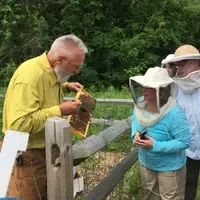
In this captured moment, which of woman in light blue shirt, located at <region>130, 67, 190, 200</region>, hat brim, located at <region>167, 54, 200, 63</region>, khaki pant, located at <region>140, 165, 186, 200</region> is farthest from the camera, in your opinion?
hat brim, located at <region>167, 54, 200, 63</region>

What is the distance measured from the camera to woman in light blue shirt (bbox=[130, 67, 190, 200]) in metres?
3.38

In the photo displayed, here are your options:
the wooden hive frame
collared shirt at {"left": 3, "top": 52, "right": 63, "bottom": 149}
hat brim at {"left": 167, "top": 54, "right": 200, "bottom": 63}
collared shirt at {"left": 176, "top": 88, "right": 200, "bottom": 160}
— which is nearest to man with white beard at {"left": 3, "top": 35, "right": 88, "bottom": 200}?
collared shirt at {"left": 3, "top": 52, "right": 63, "bottom": 149}

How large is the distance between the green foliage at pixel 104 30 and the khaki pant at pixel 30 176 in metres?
14.9

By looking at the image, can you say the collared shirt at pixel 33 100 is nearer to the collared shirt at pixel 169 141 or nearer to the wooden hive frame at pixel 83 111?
the wooden hive frame at pixel 83 111

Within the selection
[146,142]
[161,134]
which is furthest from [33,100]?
[161,134]

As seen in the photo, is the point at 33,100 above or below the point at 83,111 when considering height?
above

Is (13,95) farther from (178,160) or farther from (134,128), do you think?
(178,160)

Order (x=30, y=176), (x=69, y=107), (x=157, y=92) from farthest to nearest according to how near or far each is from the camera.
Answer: (x=157, y=92) < (x=30, y=176) < (x=69, y=107)

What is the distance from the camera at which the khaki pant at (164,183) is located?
351 centimetres

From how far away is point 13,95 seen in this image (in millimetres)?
2904

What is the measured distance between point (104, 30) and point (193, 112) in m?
16.7

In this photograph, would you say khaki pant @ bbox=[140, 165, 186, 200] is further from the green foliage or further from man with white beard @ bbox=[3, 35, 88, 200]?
the green foliage

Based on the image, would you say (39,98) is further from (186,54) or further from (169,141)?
(186,54)

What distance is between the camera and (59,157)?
2420mm
